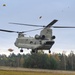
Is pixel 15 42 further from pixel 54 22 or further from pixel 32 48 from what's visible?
pixel 54 22

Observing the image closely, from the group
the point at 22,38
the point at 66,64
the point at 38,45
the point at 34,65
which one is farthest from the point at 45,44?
the point at 66,64

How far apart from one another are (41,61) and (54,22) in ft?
374

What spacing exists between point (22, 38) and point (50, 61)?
106 m

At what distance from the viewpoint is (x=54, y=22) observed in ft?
196

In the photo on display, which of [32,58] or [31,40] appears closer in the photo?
[31,40]

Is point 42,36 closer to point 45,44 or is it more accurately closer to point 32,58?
point 45,44

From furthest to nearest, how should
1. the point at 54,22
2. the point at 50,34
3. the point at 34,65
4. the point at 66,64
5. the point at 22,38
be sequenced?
the point at 66,64 < the point at 34,65 < the point at 22,38 < the point at 50,34 < the point at 54,22

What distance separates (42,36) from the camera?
2534 inches

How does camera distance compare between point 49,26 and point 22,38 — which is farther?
point 22,38

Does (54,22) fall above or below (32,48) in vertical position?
above

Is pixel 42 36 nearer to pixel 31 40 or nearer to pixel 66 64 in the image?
pixel 31 40

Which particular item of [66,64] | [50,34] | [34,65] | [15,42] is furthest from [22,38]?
[66,64]

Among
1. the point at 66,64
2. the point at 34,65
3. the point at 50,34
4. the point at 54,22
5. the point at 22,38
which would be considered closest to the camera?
the point at 54,22

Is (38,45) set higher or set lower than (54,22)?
lower
